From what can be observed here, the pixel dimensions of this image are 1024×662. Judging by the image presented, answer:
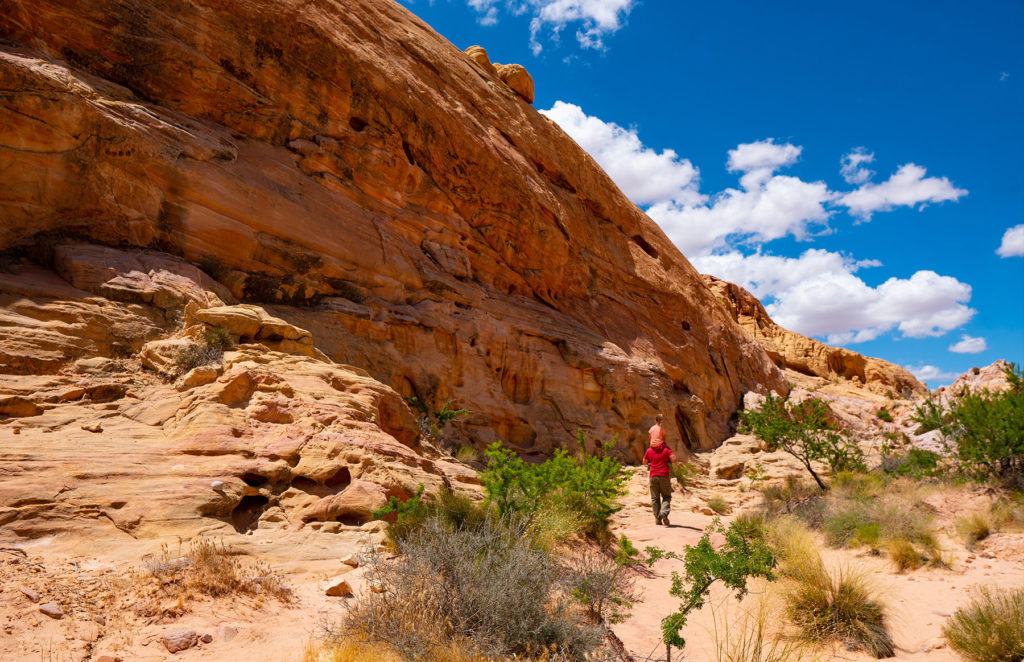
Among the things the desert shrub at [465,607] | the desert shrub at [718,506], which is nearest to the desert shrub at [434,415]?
the desert shrub at [718,506]

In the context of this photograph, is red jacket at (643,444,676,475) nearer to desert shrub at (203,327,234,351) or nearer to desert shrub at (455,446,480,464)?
desert shrub at (455,446,480,464)

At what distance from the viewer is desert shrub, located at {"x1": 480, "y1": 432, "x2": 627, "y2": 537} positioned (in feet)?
22.5

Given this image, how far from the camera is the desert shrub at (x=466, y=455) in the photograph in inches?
490

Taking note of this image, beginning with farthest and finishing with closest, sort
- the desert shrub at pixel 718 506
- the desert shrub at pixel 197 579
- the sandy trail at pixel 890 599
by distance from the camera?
the desert shrub at pixel 718 506
the sandy trail at pixel 890 599
the desert shrub at pixel 197 579

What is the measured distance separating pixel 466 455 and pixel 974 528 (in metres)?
9.07

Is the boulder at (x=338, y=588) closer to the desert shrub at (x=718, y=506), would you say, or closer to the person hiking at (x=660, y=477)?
the person hiking at (x=660, y=477)

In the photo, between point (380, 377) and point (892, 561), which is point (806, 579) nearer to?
point (892, 561)

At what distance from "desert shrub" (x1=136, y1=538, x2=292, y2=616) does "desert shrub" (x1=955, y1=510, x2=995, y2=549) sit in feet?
29.6

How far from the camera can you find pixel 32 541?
422cm

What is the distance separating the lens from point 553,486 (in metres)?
8.74

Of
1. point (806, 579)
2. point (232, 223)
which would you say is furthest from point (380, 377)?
point (806, 579)

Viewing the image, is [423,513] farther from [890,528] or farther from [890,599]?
[890,528]

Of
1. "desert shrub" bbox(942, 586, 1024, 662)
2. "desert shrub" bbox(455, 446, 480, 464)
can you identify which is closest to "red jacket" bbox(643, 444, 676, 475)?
"desert shrub" bbox(455, 446, 480, 464)

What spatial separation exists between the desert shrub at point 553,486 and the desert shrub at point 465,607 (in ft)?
6.77
